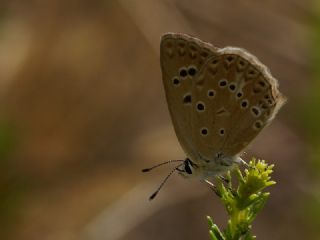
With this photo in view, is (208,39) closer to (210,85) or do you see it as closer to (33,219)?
(33,219)

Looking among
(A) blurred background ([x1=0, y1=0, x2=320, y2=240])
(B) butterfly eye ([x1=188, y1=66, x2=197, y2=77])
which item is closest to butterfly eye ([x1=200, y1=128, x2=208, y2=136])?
(B) butterfly eye ([x1=188, y1=66, x2=197, y2=77])

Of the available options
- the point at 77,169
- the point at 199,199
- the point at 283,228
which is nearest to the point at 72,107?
the point at 77,169

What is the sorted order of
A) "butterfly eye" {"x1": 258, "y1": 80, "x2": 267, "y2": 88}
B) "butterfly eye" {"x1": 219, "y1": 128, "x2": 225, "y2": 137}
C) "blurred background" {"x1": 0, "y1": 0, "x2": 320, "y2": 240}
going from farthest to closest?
"blurred background" {"x1": 0, "y1": 0, "x2": 320, "y2": 240}, "butterfly eye" {"x1": 219, "y1": 128, "x2": 225, "y2": 137}, "butterfly eye" {"x1": 258, "y1": 80, "x2": 267, "y2": 88}

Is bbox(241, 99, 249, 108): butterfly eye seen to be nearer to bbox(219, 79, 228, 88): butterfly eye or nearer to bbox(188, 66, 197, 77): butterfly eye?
bbox(219, 79, 228, 88): butterfly eye

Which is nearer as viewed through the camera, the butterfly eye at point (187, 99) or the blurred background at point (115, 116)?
the butterfly eye at point (187, 99)

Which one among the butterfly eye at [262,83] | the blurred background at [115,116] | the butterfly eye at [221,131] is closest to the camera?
the butterfly eye at [262,83]

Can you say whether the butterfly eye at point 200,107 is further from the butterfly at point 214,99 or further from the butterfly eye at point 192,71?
the butterfly eye at point 192,71

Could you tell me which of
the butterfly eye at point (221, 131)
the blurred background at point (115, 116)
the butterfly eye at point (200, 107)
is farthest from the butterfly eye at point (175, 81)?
the blurred background at point (115, 116)
